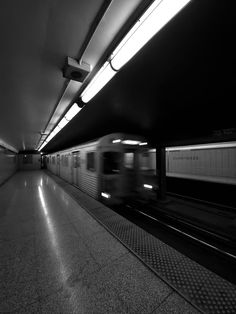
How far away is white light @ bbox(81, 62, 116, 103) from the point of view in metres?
1.76

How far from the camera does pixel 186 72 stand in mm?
1884

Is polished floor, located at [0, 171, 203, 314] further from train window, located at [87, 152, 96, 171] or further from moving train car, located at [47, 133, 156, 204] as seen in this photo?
train window, located at [87, 152, 96, 171]

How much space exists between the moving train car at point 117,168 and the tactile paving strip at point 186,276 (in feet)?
6.68

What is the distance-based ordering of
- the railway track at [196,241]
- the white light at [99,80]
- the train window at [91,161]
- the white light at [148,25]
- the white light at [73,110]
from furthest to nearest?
the train window at [91,161], the white light at [73,110], the railway track at [196,241], the white light at [99,80], the white light at [148,25]

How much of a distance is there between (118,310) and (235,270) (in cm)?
236

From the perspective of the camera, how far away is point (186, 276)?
1494 mm

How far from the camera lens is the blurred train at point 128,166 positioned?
169 inches

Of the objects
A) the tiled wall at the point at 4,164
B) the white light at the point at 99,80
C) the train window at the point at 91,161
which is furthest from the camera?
the tiled wall at the point at 4,164

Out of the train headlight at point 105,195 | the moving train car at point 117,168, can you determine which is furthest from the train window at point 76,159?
the train headlight at point 105,195

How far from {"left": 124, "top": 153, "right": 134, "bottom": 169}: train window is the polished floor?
235 cm

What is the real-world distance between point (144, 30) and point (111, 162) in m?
3.84

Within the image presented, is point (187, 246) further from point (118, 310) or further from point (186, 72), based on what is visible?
point (186, 72)

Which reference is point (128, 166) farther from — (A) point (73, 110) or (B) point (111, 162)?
(A) point (73, 110)

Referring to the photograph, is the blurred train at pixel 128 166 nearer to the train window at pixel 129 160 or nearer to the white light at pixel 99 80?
the train window at pixel 129 160
